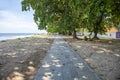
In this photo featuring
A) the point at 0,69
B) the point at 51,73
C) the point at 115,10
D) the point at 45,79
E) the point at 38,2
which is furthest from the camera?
the point at 38,2

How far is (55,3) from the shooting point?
36406mm

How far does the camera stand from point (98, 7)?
17.6 meters

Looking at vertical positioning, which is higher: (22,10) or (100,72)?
(22,10)

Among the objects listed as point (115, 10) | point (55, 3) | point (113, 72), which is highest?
point (55, 3)

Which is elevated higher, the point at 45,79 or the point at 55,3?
the point at 55,3

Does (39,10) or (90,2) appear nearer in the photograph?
(90,2)

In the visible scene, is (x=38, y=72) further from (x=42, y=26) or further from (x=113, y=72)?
(x=42, y=26)

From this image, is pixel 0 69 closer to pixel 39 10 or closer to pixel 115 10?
pixel 115 10

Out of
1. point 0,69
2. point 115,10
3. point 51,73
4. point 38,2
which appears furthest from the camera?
point 38,2

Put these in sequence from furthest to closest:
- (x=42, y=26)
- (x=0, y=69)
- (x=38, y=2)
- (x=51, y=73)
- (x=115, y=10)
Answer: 1. (x=42, y=26)
2. (x=38, y=2)
3. (x=115, y=10)
4. (x=0, y=69)
5. (x=51, y=73)

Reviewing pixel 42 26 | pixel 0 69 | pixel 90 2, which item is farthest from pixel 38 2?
pixel 0 69

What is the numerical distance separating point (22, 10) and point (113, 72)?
27364mm

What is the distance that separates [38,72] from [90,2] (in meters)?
10.0

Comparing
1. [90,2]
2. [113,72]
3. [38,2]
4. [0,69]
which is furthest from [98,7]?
[38,2]
